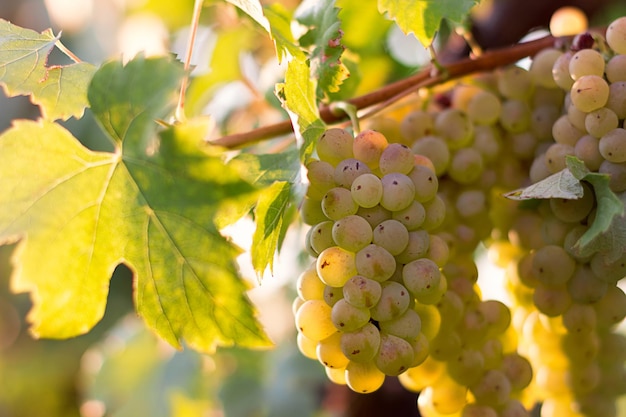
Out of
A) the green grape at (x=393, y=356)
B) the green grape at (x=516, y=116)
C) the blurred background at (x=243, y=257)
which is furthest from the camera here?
the blurred background at (x=243, y=257)

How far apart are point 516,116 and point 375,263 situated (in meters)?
0.30

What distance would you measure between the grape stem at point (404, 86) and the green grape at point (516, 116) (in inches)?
2.5

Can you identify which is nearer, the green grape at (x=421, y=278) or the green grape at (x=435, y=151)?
the green grape at (x=421, y=278)

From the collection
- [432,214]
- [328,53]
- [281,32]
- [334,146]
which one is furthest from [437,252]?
[281,32]

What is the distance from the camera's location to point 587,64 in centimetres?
70

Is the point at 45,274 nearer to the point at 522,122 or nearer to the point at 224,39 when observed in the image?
the point at 522,122

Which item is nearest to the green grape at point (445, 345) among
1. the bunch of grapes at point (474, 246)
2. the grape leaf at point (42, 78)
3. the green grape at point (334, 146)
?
the bunch of grapes at point (474, 246)

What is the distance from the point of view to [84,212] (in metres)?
0.70

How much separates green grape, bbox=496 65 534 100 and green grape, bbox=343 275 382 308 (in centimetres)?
34

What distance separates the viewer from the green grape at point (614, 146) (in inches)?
25.7

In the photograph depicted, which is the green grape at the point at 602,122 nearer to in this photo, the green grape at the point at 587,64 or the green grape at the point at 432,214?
the green grape at the point at 587,64

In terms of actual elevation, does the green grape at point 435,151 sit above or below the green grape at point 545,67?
below

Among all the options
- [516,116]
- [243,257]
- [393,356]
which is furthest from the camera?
[243,257]

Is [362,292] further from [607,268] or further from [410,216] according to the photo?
[607,268]
